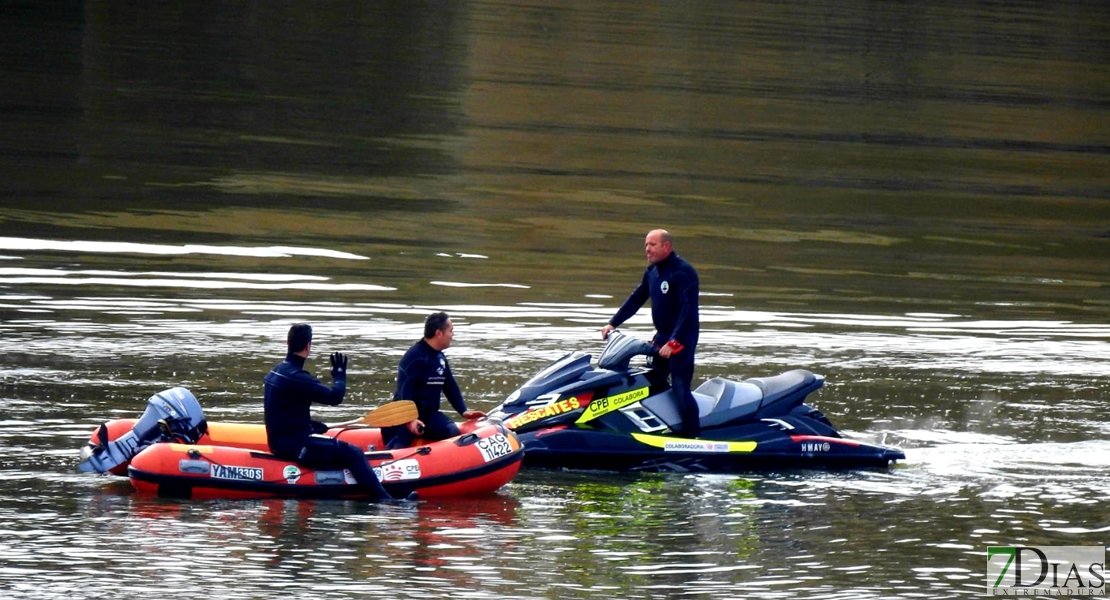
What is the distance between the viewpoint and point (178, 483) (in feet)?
42.2

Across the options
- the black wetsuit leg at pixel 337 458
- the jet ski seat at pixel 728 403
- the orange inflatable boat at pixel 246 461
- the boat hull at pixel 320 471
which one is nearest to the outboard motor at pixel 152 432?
the orange inflatable boat at pixel 246 461

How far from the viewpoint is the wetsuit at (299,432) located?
12.7m

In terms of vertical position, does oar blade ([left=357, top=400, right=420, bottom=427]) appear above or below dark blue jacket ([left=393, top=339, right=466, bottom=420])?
below

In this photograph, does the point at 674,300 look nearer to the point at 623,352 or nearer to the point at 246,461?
the point at 623,352

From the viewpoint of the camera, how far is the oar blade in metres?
13.2

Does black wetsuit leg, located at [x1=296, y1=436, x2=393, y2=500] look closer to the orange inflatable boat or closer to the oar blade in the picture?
the orange inflatable boat

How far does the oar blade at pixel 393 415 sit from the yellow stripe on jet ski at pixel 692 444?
7.15ft

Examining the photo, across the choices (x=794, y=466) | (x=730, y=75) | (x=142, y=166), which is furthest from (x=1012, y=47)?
(x=794, y=466)

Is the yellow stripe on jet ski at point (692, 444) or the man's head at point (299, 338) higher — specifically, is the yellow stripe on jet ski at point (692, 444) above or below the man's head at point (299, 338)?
below

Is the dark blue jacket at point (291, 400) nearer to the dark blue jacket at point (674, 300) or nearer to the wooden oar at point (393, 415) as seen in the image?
the wooden oar at point (393, 415)

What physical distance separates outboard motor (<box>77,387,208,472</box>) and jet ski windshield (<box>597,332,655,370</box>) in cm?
358

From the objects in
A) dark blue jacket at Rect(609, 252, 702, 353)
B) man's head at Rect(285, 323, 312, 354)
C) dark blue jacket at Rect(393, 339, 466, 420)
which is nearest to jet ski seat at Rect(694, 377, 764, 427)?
dark blue jacket at Rect(609, 252, 702, 353)

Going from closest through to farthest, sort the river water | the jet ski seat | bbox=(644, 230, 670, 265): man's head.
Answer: the river water, bbox=(644, 230, 670, 265): man's head, the jet ski seat

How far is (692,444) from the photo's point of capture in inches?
570
